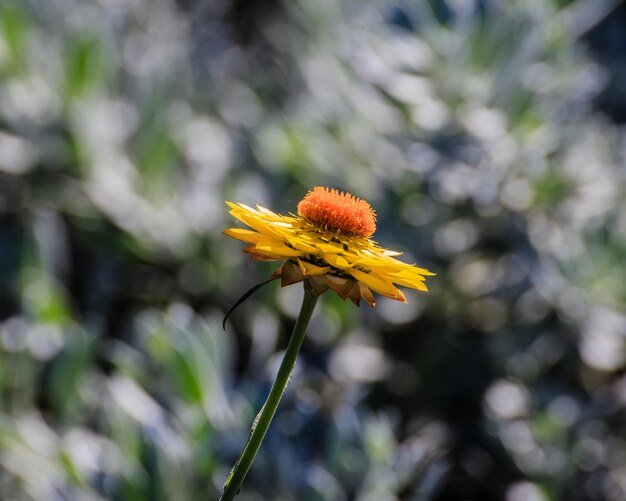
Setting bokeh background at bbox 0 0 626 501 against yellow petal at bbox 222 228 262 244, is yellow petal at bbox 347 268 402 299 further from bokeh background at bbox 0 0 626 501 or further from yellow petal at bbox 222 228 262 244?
bokeh background at bbox 0 0 626 501

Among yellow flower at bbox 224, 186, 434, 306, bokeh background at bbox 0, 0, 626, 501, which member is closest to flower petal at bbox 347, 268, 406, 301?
Result: yellow flower at bbox 224, 186, 434, 306

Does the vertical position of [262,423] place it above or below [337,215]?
below

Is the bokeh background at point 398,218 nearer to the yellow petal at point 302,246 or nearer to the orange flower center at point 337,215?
the orange flower center at point 337,215

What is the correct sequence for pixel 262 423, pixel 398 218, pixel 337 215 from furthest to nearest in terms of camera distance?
pixel 398 218 < pixel 337 215 < pixel 262 423

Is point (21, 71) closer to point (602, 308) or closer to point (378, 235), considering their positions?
point (378, 235)

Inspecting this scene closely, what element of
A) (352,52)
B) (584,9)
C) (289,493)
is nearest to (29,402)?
(289,493)

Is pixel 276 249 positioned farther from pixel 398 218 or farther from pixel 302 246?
pixel 398 218

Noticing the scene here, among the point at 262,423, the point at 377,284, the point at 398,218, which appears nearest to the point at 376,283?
the point at 377,284

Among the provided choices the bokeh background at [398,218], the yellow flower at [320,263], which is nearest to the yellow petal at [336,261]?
the yellow flower at [320,263]

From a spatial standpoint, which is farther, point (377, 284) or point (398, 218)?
point (398, 218)
